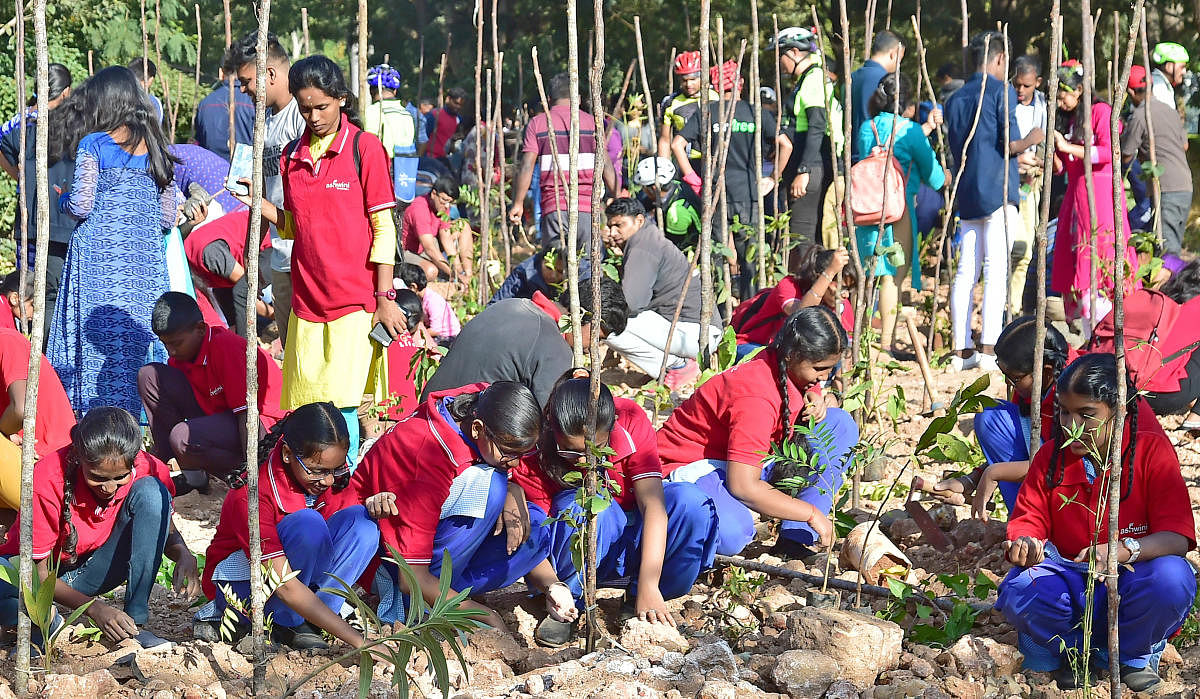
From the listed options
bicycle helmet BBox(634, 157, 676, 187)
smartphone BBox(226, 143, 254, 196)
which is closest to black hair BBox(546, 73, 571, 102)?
bicycle helmet BBox(634, 157, 676, 187)

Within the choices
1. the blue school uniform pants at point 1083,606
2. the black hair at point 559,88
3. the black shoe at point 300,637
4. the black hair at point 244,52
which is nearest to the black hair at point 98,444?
the black shoe at point 300,637

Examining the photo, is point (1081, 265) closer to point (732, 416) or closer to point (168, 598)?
point (732, 416)

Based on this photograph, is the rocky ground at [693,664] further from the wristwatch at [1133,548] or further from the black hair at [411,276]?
the black hair at [411,276]

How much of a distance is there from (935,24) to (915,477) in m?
7.10

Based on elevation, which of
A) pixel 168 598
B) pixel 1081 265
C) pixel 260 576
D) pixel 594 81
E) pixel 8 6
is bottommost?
pixel 168 598

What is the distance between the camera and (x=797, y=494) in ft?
12.3

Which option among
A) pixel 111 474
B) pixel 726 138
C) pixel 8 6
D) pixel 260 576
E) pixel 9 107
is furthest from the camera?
pixel 8 6

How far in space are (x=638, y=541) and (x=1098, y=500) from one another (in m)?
1.13

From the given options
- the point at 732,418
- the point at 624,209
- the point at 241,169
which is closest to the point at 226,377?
the point at 241,169

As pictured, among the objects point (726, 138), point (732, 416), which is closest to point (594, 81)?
point (732, 416)

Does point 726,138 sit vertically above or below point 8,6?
below

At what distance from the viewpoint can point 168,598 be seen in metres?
3.58

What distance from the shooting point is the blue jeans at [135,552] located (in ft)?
10.3

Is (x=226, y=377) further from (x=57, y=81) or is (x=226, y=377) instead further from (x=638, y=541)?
(x=57, y=81)
